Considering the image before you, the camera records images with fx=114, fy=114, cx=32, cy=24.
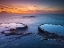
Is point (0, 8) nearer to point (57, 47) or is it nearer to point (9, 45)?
point (9, 45)

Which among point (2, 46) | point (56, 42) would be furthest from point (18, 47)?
point (56, 42)

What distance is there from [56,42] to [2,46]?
130cm

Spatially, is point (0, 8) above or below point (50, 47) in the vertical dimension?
above

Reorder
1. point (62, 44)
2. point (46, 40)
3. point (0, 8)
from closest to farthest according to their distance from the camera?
point (62, 44), point (46, 40), point (0, 8)

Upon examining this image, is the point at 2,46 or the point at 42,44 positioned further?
the point at 42,44

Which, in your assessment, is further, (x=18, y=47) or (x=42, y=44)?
(x=42, y=44)

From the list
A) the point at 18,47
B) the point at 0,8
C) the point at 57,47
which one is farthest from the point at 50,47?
the point at 0,8

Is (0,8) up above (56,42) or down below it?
above

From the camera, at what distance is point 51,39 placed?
3039 millimetres

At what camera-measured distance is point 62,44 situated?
2693 mm

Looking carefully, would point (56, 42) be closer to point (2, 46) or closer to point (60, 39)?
point (60, 39)

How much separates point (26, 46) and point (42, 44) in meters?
0.41

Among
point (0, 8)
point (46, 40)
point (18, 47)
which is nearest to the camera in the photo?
point (18, 47)

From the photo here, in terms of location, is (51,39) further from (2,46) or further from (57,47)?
(2,46)
